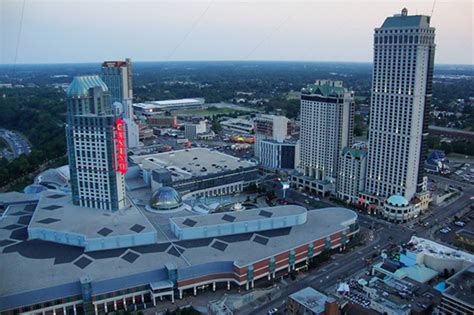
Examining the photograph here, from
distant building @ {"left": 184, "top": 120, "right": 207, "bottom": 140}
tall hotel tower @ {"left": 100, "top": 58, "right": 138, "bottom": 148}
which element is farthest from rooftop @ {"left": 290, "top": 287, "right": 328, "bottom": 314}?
tall hotel tower @ {"left": 100, "top": 58, "right": 138, "bottom": 148}

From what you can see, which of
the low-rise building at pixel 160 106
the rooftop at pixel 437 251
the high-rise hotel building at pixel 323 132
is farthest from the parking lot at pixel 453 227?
the low-rise building at pixel 160 106

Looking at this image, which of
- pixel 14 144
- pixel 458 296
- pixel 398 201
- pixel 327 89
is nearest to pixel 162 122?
pixel 14 144

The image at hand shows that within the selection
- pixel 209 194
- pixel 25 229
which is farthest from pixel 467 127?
pixel 25 229

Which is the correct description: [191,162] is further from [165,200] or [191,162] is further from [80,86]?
[80,86]

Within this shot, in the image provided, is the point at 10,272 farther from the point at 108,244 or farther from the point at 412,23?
the point at 412,23

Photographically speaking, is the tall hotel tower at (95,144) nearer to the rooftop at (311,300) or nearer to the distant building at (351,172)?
the rooftop at (311,300)

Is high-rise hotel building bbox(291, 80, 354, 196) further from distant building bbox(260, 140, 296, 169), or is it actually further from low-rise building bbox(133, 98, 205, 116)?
low-rise building bbox(133, 98, 205, 116)
